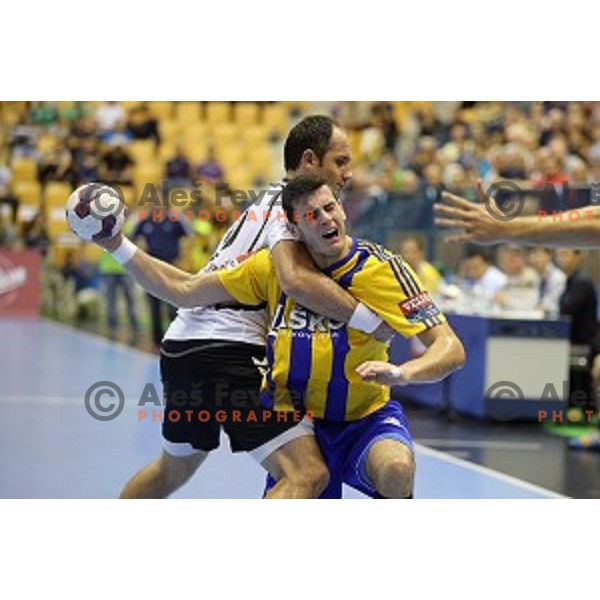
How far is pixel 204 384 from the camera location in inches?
224

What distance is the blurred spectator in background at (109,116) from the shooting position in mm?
20828

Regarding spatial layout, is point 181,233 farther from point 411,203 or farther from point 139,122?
point 139,122

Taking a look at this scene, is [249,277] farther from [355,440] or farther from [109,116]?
[109,116]

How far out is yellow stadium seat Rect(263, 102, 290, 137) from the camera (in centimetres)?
2155

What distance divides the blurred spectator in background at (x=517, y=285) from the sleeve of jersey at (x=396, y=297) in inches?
225

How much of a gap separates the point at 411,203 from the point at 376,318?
25.5ft

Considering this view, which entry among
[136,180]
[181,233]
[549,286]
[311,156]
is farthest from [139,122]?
[311,156]

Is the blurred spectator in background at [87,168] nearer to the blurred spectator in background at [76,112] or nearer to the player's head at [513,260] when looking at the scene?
the blurred spectator in background at [76,112]

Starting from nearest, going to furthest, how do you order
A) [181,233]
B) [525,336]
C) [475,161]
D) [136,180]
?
[525,336] < [181,233] < [475,161] < [136,180]

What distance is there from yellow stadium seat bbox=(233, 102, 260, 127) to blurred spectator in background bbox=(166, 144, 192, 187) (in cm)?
193

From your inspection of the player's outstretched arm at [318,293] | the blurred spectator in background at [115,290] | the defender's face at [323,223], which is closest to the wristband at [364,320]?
the player's outstretched arm at [318,293]

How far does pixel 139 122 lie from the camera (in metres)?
21.4

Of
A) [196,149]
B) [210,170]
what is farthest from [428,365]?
[196,149]

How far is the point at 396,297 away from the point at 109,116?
16.5 meters
